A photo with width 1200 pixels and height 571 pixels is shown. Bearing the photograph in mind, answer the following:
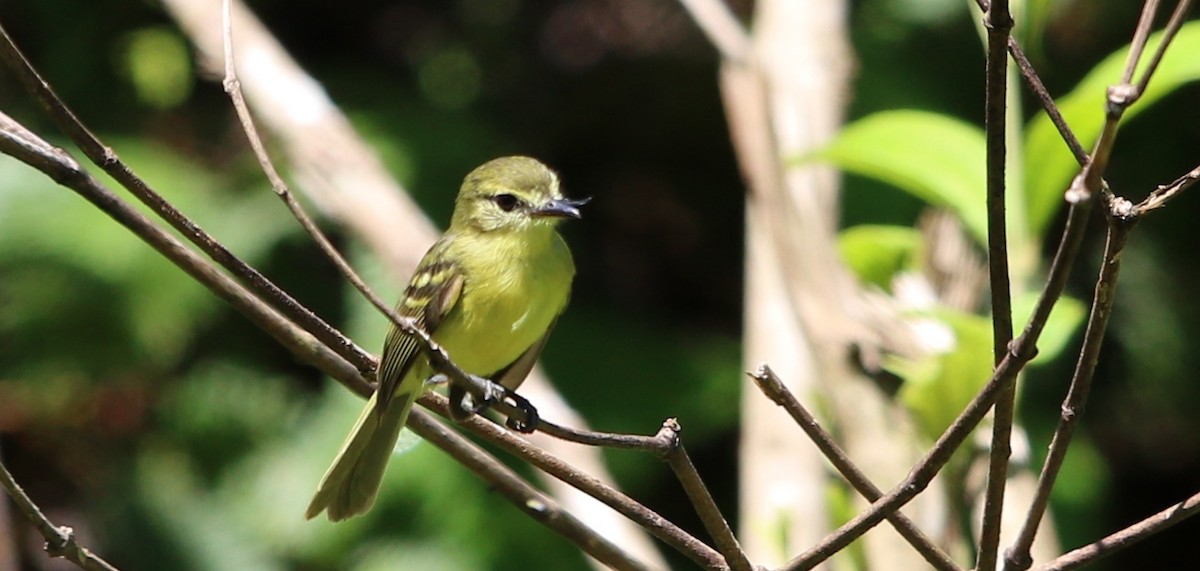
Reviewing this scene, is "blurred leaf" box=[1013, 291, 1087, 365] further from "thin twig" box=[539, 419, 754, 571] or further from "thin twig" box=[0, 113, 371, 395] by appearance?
"thin twig" box=[0, 113, 371, 395]

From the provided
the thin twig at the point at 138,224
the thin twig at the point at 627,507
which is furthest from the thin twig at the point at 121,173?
the thin twig at the point at 627,507

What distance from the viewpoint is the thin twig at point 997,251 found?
996 mm

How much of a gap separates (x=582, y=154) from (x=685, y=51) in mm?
515

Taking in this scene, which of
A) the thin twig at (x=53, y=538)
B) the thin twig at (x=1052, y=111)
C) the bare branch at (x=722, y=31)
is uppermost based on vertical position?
the bare branch at (x=722, y=31)

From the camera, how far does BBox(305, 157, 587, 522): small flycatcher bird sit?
7.23ft

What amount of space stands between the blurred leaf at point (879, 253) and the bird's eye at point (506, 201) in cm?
67

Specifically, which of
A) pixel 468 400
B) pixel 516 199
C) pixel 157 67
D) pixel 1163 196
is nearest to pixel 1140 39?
pixel 1163 196

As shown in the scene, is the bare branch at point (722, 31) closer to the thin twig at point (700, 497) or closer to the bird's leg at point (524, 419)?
the bird's leg at point (524, 419)

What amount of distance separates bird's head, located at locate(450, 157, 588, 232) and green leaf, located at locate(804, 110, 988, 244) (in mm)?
572

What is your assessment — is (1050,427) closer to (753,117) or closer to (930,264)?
(930,264)

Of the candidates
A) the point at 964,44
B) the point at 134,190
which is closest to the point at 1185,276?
the point at 964,44

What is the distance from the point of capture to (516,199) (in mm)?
2742

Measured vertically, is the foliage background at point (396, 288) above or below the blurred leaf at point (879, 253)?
above

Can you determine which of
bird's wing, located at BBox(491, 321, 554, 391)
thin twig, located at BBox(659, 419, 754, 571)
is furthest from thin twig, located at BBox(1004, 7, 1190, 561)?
bird's wing, located at BBox(491, 321, 554, 391)
